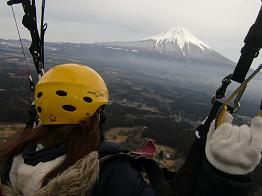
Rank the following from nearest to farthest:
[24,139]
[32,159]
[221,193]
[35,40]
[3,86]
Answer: [221,193], [32,159], [24,139], [35,40], [3,86]

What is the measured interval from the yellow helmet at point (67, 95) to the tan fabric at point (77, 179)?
46 centimetres

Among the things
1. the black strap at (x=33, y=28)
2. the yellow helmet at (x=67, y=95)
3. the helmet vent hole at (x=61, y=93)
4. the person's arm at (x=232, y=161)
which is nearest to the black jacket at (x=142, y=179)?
the person's arm at (x=232, y=161)

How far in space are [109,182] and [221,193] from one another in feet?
2.70

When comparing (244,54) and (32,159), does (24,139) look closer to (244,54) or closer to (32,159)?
(32,159)

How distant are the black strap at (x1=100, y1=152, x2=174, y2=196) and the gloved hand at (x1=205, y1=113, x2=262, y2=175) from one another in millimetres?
327

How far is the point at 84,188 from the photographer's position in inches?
93.4

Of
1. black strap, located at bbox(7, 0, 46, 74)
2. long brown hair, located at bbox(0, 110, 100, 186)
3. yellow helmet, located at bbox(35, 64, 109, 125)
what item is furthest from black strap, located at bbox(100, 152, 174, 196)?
black strap, located at bbox(7, 0, 46, 74)

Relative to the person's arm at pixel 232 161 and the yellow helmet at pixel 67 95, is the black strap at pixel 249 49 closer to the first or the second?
the person's arm at pixel 232 161

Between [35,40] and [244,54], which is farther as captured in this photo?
[35,40]

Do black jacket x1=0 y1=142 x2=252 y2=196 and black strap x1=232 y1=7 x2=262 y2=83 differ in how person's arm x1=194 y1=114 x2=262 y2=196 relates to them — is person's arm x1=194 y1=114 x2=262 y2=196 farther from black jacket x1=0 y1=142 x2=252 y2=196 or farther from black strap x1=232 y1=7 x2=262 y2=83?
black strap x1=232 y1=7 x2=262 y2=83

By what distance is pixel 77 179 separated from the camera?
2.35 m

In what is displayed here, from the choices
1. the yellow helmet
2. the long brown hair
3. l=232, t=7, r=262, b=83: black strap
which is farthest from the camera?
the yellow helmet

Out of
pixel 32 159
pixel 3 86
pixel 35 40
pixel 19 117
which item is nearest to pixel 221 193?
pixel 32 159

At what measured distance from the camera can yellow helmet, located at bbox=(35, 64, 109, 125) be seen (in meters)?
2.79
